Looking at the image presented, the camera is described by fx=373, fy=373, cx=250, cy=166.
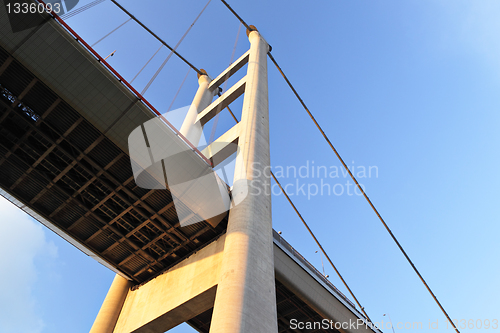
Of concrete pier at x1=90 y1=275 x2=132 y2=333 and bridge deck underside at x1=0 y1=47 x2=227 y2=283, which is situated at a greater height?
bridge deck underside at x1=0 y1=47 x2=227 y2=283

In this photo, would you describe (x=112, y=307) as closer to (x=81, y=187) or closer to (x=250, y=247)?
(x=81, y=187)

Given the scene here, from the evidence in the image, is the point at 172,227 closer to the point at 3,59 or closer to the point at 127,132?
the point at 127,132

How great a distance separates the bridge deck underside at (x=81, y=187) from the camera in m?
17.3

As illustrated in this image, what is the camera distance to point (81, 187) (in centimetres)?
1992

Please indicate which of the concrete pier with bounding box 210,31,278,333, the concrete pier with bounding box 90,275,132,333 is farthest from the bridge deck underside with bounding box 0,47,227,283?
the concrete pier with bounding box 210,31,278,333

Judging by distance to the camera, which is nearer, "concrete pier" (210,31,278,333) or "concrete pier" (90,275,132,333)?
"concrete pier" (210,31,278,333)

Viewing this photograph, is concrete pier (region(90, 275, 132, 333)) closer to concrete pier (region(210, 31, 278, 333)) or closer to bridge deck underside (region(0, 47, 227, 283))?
bridge deck underside (region(0, 47, 227, 283))

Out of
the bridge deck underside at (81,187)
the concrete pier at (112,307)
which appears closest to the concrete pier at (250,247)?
the bridge deck underside at (81,187)

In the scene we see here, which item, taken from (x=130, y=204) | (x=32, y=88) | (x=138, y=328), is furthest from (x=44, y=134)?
(x=138, y=328)

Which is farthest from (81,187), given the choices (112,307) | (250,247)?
(250,247)

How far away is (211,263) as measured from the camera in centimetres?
1927

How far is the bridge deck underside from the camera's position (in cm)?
1733

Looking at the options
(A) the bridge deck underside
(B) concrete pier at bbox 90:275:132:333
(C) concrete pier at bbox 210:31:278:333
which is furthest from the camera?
(B) concrete pier at bbox 90:275:132:333

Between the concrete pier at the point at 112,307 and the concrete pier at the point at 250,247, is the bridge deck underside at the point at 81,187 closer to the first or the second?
the concrete pier at the point at 112,307
